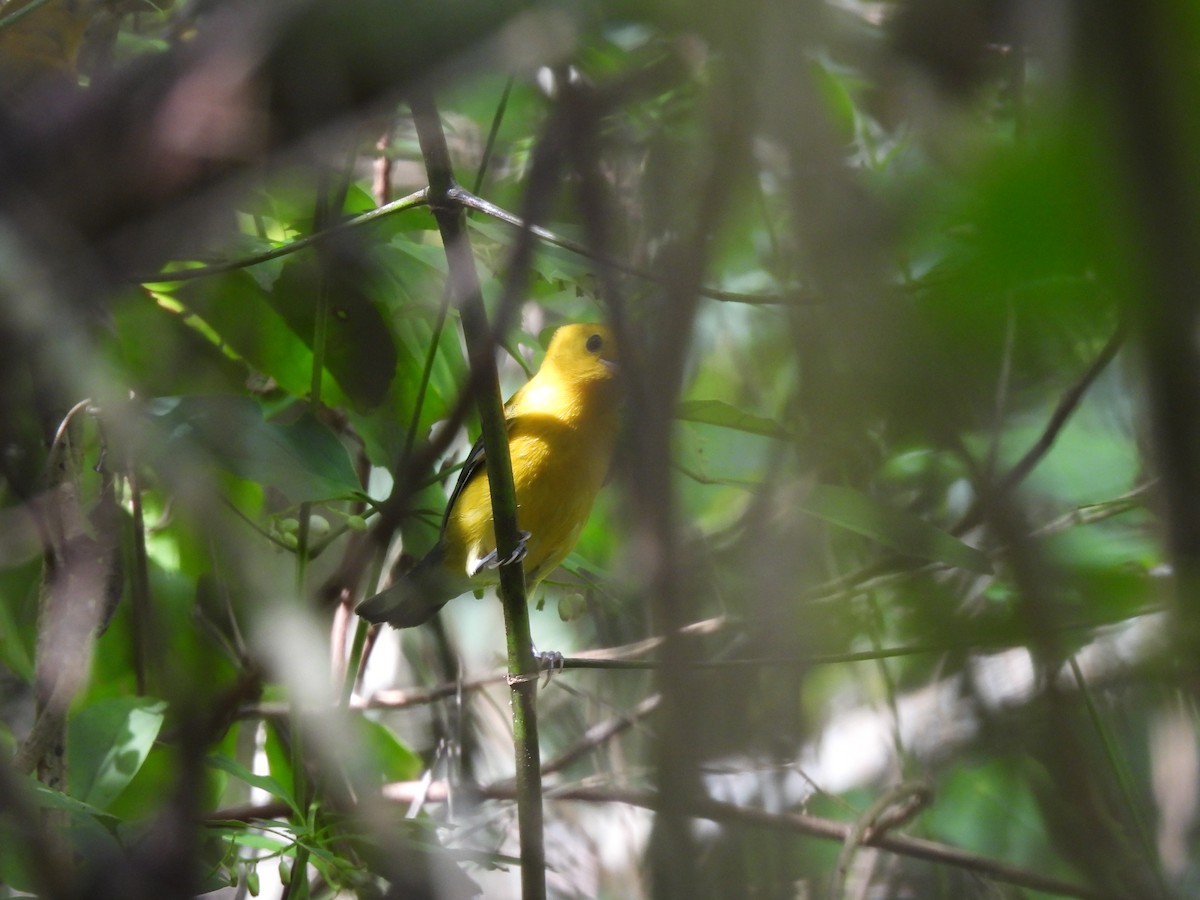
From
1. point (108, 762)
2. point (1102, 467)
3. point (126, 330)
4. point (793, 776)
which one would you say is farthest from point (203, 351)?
point (1102, 467)

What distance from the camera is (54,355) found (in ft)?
3.81

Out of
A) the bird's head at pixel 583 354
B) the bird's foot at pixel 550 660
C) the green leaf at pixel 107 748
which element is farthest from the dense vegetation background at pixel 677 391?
the bird's head at pixel 583 354

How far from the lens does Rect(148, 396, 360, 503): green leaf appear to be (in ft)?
6.54

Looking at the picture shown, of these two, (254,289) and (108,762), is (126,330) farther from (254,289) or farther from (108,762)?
(108,762)

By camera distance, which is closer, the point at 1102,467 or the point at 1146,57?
the point at 1146,57

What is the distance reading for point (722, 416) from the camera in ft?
6.91

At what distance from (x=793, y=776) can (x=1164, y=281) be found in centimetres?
261

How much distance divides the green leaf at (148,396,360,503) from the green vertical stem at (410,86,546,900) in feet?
1.57

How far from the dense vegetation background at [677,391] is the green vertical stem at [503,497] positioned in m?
0.02

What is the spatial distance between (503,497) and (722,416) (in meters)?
0.49

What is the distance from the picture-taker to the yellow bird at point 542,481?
2916 millimetres

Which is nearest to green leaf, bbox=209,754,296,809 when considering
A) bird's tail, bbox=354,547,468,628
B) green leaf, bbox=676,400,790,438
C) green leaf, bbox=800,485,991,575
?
bird's tail, bbox=354,547,468,628

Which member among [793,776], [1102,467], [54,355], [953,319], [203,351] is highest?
[203,351]

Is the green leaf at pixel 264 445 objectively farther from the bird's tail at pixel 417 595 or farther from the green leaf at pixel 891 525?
the green leaf at pixel 891 525
